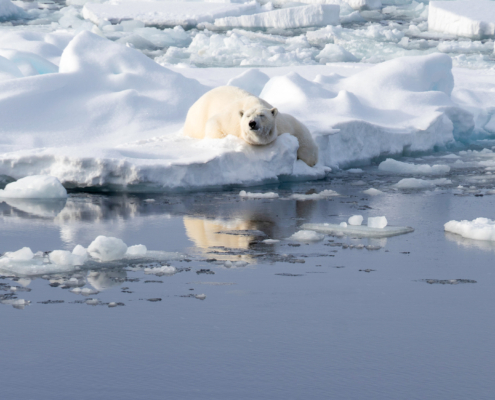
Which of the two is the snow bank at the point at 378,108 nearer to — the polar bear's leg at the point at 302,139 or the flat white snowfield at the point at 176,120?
the flat white snowfield at the point at 176,120

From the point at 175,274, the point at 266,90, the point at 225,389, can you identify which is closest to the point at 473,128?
the point at 266,90

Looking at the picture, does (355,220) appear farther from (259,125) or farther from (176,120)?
(176,120)

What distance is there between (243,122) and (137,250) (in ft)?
9.81

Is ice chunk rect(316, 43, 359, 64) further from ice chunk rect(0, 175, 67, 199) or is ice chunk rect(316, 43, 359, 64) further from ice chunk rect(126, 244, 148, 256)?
ice chunk rect(126, 244, 148, 256)

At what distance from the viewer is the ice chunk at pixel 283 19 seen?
21125 millimetres

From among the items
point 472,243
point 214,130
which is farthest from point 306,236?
point 214,130

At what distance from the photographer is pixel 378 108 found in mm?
9945

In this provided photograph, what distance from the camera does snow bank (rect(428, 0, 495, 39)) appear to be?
65.1 ft

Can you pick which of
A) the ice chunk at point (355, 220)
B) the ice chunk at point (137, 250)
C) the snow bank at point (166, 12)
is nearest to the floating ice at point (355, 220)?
the ice chunk at point (355, 220)

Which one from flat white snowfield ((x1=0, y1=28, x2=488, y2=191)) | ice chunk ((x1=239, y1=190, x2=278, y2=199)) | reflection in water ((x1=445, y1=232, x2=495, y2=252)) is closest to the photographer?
reflection in water ((x1=445, y1=232, x2=495, y2=252))

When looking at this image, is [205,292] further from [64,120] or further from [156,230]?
[64,120]

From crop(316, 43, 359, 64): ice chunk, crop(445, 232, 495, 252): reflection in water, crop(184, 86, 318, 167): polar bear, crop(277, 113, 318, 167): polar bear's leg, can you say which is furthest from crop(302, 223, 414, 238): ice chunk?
crop(316, 43, 359, 64): ice chunk

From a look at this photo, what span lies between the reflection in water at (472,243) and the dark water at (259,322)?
1 centimetres

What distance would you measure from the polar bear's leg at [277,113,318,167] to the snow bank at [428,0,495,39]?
13.5 metres
